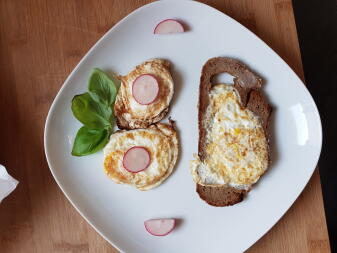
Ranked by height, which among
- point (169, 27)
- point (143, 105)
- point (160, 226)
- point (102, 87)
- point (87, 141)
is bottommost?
point (160, 226)

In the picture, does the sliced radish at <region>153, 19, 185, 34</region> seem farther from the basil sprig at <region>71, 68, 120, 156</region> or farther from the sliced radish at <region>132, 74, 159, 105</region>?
the basil sprig at <region>71, 68, 120, 156</region>

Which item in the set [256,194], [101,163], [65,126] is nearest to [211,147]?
[256,194]

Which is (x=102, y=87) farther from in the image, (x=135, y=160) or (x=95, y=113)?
(x=135, y=160)

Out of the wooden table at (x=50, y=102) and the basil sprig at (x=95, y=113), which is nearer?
the basil sprig at (x=95, y=113)

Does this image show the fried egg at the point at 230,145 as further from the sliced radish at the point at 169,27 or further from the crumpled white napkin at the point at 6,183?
the crumpled white napkin at the point at 6,183

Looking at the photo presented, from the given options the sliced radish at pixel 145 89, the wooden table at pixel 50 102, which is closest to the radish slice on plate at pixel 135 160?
the sliced radish at pixel 145 89

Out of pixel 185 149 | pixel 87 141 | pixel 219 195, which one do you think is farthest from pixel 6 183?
pixel 219 195
